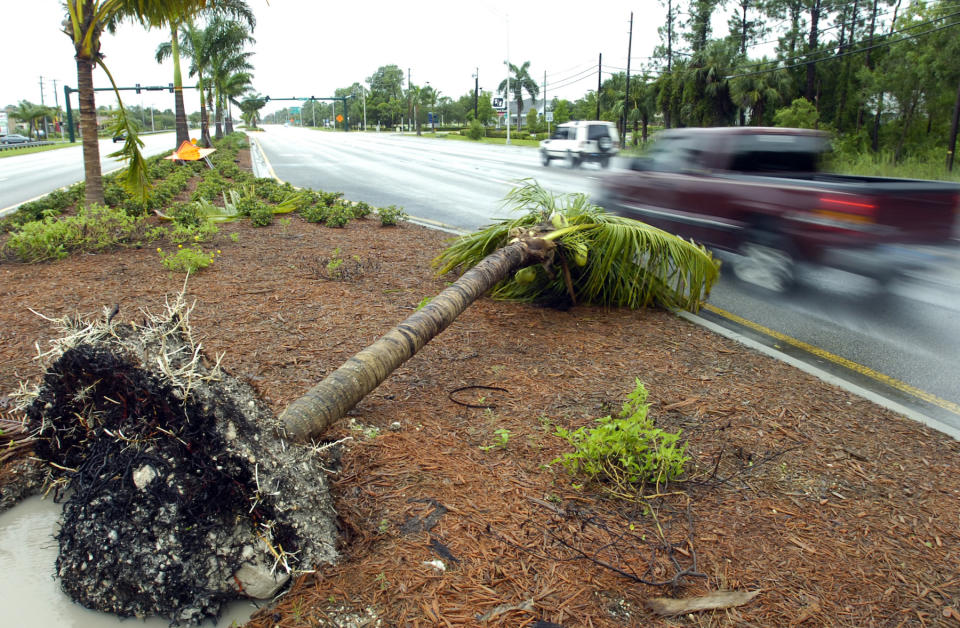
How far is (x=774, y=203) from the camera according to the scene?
6.23 metres

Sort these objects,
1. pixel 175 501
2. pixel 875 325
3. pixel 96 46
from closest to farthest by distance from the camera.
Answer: pixel 175 501 → pixel 875 325 → pixel 96 46

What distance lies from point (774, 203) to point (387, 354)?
4.51 m

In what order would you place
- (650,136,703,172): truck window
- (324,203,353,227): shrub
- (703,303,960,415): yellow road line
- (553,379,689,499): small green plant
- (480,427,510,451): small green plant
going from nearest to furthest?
(553,379,689,499): small green plant
(480,427,510,451): small green plant
(703,303,960,415): yellow road line
(650,136,703,172): truck window
(324,203,353,227): shrub

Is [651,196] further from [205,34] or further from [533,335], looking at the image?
A: [205,34]

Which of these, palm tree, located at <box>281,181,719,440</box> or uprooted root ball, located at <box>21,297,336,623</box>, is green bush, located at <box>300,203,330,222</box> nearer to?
palm tree, located at <box>281,181,719,440</box>

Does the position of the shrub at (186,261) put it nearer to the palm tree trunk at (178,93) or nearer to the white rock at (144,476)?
the white rock at (144,476)

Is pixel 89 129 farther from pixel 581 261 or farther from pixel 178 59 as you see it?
pixel 178 59

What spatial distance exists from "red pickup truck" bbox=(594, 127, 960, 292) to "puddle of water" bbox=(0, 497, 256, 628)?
562cm

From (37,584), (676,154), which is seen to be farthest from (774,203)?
(37,584)

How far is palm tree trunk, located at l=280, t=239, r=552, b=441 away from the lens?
115 inches

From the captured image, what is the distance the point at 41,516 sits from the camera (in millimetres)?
2789

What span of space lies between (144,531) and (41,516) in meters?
0.99

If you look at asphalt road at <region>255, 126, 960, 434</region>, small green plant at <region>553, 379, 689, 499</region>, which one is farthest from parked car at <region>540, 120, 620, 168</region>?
small green plant at <region>553, 379, 689, 499</region>

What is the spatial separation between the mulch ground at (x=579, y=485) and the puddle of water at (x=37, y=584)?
24 centimetres
